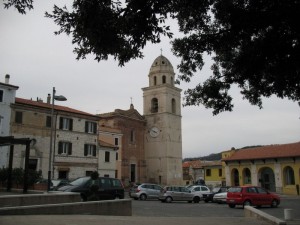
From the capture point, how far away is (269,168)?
48.8 metres

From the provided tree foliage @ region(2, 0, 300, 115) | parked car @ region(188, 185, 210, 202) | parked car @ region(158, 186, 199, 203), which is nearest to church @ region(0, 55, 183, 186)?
A: parked car @ region(158, 186, 199, 203)

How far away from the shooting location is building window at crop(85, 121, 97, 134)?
46.0 metres

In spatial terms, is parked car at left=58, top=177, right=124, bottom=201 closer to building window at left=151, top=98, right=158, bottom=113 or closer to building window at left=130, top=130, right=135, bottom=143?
building window at left=130, top=130, right=135, bottom=143

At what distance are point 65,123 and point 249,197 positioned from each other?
24.7 meters

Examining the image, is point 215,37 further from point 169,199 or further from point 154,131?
point 154,131

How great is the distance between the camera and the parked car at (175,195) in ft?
104

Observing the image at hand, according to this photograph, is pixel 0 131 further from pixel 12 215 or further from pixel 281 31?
pixel 281 31

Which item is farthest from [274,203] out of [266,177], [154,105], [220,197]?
[154,105]

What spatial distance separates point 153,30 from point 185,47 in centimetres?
309

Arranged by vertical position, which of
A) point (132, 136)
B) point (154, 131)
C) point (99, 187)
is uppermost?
point (154, 131)

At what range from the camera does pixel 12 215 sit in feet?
37.5

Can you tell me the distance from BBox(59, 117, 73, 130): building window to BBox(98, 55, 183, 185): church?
52.6 feet

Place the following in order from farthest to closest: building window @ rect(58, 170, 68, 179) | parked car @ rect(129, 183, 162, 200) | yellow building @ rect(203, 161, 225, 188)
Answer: yellow building @ rect(203, 161, 225, 188) < building window @ rect(58, 170, 68, 179) < parked car @ rect(129, 183, 162, 200)

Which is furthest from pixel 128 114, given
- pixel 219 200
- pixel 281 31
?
pixel 281 31
